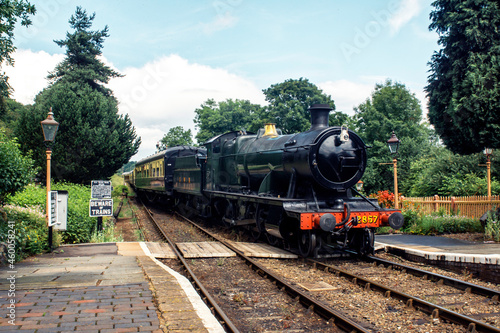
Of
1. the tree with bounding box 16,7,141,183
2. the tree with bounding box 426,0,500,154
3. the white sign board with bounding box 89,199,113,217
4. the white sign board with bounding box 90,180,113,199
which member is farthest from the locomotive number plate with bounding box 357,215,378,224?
the tree with bounding box 16,7,141,183

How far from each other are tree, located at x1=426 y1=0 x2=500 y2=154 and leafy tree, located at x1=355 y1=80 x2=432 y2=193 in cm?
1745

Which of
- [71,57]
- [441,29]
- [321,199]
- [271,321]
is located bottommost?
[271,321]

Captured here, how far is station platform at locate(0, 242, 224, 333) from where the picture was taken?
4.20 m

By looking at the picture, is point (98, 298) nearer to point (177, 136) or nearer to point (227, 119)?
point (227, 119)

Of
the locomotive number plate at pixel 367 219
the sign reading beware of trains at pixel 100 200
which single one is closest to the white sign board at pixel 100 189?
the sign reading beware of trains at pixel 100 200

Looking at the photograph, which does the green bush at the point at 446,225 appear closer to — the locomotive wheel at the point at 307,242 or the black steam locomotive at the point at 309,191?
the black steam locomotive at the point at 309,191

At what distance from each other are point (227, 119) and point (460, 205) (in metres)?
38.3

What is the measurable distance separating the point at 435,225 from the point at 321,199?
532 centimetres

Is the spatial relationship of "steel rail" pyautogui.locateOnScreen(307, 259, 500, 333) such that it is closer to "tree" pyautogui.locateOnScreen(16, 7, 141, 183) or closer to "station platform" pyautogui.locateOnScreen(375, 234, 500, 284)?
"station platform" pyautogui.locateOnScreen(375, 234, 500, 284)

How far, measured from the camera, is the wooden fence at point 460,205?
45.6ft

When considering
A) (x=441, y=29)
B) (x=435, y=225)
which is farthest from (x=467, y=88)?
(x=435, y=225)

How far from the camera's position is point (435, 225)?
12.5m

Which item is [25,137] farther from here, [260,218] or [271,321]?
[271,321]

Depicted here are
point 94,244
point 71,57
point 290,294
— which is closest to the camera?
point 290,294
